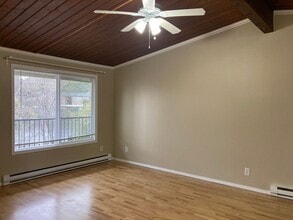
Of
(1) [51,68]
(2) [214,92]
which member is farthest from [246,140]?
(1) [51,68]

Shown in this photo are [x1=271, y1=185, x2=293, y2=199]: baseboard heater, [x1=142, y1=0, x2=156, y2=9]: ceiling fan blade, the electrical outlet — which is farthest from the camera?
the electrical outlet

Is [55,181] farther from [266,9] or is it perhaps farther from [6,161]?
[266,9]

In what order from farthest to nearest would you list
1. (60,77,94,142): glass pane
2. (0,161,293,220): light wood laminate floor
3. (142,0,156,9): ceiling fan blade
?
(60,77,94,142): glass pane, (0,161,293,220): light wood laminate floor, (142,0,156,9): ceiling fan blade

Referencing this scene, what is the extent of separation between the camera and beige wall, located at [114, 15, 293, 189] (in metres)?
3.66

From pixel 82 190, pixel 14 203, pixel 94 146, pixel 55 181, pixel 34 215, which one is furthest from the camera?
pixel 94 146

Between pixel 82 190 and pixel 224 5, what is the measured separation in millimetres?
3328

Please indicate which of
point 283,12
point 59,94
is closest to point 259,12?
point 283,12

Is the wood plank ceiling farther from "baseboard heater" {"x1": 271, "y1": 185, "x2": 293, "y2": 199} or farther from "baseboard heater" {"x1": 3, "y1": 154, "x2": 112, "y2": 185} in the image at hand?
"baseboard heater" {"x1": 271, "y1": 185, "x2": 293, "y2": 199}

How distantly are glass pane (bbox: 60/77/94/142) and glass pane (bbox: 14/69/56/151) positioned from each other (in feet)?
0.73

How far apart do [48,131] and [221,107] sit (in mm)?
3165

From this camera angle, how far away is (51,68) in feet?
15.0

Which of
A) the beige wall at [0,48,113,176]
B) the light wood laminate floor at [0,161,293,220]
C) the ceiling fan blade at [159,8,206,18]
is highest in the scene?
the ceiling fan blade at [159,8,206,18]

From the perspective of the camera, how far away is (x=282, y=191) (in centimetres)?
359

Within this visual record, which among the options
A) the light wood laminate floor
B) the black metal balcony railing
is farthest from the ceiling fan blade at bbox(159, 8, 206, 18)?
the black metal balcony railing
